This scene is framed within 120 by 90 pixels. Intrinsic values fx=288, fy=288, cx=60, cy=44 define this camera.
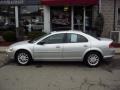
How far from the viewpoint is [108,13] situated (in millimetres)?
19266

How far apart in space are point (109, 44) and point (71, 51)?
1560mm

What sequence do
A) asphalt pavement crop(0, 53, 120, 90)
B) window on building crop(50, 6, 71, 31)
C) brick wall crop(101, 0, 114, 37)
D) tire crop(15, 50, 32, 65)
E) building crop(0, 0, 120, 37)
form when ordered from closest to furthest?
1. asphalt pavement crop(0, 53, 120, 90)
2. tire crop(15, 50, 32, 65)
3. brick wall crop(101, 0, 114, 37)
4. building crop(0, 0, 120, 37)
5. window on building crop(50, 6, 71, 31)

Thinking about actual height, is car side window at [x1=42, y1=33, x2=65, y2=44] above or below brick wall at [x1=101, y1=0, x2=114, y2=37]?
below

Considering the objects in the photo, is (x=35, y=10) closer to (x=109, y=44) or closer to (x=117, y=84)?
(x=109, y=44)

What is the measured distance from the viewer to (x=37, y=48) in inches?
457

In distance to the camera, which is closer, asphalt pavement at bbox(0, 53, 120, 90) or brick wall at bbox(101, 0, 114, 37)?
asphalt pavement at bbox(0, 53, 120, 90)

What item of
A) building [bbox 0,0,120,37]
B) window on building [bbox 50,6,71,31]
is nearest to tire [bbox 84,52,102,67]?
building [bbox 0,0,120,37]

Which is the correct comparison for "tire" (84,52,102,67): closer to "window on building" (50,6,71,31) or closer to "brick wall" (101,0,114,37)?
"brick wall" (101,0,114,37)

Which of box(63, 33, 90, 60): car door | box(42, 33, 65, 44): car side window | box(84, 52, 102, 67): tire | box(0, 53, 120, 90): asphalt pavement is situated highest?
box(42, 33, 65, 44): car side window

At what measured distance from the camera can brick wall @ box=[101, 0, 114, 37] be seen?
63.1ft

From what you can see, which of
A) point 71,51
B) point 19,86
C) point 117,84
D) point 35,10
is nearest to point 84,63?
point 71,51

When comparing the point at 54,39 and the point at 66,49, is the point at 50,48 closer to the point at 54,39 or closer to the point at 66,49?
the point at 54,39

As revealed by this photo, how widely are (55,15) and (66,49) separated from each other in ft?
28.8

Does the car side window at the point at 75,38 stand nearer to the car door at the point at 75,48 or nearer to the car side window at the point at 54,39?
the car door at the point at 75,48
